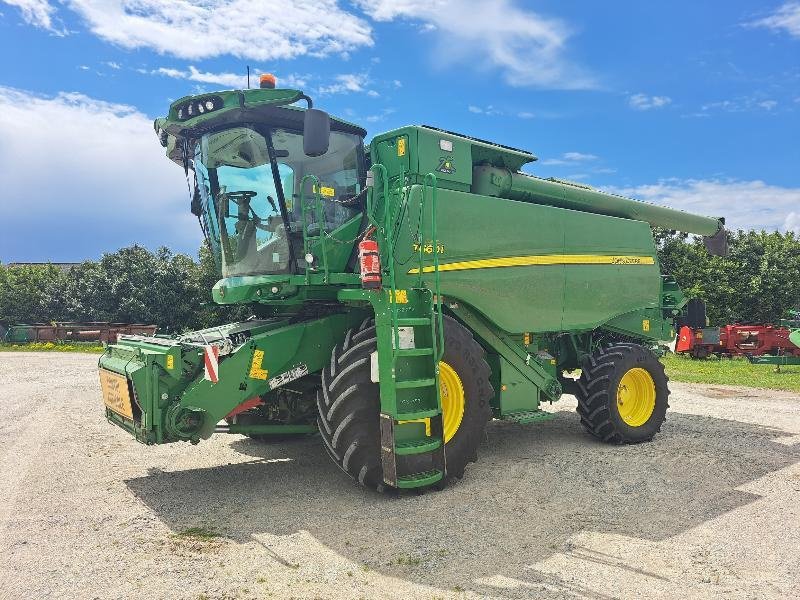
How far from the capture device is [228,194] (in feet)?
19.1

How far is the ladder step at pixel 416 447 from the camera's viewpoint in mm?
4977

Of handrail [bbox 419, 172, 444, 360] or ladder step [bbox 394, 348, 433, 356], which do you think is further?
handrail [bbox 419, 172, 444, 360]

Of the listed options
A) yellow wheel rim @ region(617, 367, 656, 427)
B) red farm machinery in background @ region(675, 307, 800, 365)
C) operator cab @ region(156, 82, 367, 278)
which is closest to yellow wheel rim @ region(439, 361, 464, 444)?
operator cab @ region(156, 82, 367, 278)

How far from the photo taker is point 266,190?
5.68 meters

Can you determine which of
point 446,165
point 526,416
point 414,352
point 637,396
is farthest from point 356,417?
point 637,396

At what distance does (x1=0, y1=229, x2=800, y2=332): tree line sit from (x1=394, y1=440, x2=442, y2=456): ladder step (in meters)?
21.4

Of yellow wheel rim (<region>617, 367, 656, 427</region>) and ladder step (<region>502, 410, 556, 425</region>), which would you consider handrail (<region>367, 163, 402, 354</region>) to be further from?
yellow wheel rim (<region>617, 367, 656, 427</region>)

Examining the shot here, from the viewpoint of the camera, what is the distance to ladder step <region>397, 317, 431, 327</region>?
16.8 feet

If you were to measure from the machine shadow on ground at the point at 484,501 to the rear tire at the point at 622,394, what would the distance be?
240mm

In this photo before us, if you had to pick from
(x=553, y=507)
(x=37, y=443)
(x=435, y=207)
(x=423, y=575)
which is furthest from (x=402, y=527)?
(x=37, y=443)

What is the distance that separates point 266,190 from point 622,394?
4911mm

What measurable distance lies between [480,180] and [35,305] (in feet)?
134

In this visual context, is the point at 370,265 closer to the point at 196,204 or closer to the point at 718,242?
the point at 196,204

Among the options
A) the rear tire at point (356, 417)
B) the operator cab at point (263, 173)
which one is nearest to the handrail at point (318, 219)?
the operator cab at point (263, 173)
